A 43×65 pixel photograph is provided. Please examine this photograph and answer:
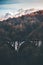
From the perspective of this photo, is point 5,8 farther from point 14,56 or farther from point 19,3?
point 14,56

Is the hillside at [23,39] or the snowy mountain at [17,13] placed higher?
the snowy mountain at [17,13]

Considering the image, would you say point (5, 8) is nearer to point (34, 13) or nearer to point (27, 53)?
point (34, 13)

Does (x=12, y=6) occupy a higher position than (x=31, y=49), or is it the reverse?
(x=12, y=6)

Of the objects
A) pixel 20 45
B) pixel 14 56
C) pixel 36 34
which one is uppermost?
pixel 36 34

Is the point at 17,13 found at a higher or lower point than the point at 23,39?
higher

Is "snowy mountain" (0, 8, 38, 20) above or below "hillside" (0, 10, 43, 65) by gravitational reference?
above

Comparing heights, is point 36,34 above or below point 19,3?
below

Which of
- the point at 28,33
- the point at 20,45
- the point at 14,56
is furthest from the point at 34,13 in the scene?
the point at 14,56

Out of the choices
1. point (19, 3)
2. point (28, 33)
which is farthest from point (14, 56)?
point (19, 3)

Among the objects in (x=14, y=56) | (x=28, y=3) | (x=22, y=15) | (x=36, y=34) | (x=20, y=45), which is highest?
(x=28, y=3)
